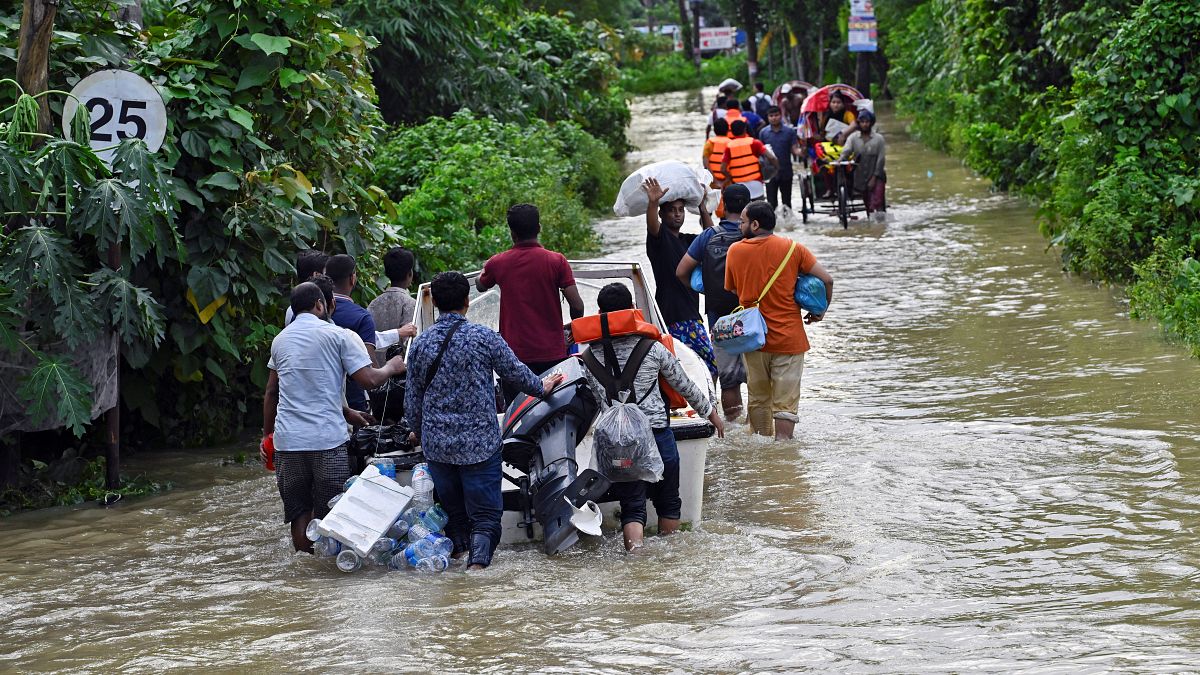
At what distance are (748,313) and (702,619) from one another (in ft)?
11.2

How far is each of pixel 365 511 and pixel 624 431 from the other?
1.43 metres

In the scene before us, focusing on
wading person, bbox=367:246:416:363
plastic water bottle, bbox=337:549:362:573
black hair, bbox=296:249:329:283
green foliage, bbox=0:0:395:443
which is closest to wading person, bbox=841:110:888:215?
green foliage, bbox=0:0:395:443

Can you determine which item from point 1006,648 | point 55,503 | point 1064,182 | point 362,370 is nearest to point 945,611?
point 1006,648

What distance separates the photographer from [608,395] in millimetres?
7828

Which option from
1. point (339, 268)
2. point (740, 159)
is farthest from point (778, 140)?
point (339, 268)

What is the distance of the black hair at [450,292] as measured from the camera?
24.8 feet

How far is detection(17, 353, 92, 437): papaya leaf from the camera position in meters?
8.80

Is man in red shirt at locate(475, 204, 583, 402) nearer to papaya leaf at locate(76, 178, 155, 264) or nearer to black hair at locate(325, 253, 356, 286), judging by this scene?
black hair at locate(325, 253, 356, 286)

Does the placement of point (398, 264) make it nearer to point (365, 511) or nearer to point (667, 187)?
point (365, 511)

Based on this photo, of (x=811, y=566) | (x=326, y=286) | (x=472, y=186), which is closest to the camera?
(x=811, y=566)

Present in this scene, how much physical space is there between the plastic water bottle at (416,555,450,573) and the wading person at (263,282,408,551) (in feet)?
2.24

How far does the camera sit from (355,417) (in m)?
8.27

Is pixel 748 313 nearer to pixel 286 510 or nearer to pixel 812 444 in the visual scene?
pixel 812 444

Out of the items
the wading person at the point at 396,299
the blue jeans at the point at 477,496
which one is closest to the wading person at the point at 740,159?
the wading person at the point at 396,299
